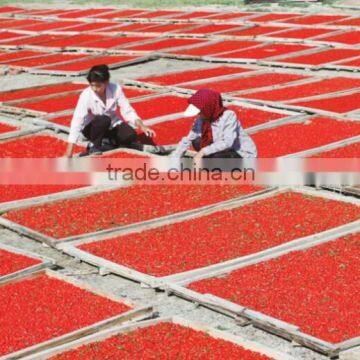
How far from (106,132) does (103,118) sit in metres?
0.16

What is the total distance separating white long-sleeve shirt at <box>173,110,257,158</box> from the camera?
894 cm

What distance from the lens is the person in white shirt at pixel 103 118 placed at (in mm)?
9875

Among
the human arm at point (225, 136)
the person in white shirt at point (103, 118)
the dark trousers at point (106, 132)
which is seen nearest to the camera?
the human arm at point (225, 136)

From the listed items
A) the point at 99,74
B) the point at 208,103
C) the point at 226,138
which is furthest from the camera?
the point at 99,74

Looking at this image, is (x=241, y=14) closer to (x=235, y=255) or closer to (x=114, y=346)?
(x=235, y=255)

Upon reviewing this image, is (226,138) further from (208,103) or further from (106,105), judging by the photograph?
(106,105)

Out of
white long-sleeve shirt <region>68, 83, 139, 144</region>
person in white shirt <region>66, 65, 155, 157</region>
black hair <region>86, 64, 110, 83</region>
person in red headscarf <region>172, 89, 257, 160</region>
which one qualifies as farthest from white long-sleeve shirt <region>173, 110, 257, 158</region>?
black hair <region>86, 64, 110, 83</region>

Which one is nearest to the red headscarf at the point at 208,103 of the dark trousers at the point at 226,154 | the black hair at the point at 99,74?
the dark trousers at the point at 226,154

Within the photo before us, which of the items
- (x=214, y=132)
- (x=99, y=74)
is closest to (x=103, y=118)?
(x=99, y=74)

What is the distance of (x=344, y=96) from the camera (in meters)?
12.4

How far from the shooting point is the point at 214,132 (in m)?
9.05

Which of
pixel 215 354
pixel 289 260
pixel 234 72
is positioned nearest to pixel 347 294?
pixel 289 260

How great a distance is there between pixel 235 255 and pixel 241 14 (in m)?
14.1

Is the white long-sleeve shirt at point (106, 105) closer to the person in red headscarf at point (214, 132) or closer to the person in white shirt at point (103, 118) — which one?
the person in white shirt at point (103, 118)
